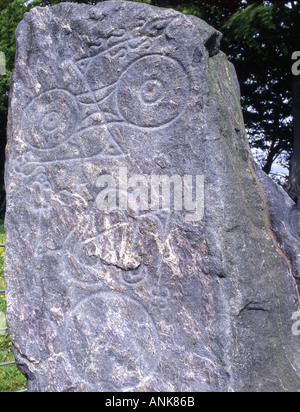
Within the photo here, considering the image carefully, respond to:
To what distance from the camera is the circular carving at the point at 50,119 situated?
7.13ft

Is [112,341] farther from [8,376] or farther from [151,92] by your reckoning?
[8,376]

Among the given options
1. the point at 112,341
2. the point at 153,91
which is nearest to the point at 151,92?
the point at 153,91

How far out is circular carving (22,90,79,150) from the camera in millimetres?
2172

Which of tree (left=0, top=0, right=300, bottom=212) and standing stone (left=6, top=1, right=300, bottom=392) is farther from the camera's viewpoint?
A: tree (left=0, top=0, right=300, bottom=212)

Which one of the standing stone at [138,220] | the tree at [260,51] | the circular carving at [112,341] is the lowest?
the circular carving at [112,341]

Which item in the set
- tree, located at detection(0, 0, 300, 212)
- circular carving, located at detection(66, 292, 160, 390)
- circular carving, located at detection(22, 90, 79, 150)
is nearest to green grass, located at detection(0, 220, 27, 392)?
circular carving, located at detection(66, 292, 160, 390)

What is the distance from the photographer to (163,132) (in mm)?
1979

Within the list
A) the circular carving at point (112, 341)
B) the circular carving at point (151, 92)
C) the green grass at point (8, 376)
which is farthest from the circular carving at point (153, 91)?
the green grass at point (8, 376)

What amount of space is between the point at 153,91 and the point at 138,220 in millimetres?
612

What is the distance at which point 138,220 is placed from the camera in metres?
1.99

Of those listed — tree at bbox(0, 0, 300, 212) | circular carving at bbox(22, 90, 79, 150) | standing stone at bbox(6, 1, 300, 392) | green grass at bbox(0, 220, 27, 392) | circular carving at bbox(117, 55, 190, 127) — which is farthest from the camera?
tree at bbox(0, 0, 300, 212)

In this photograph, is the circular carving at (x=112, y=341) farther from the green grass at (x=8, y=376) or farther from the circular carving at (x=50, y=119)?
the green grass at (x=8, y=376)

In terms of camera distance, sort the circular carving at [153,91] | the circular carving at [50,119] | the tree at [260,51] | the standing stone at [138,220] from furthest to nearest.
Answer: the tree at [260,51]
the circular carving at [50,119]
the circular carving at [153,91]
the standing stone at [138,220]

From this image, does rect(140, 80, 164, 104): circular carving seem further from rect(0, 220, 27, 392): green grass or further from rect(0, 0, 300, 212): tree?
rect(0, 0, 300, 212): tree
